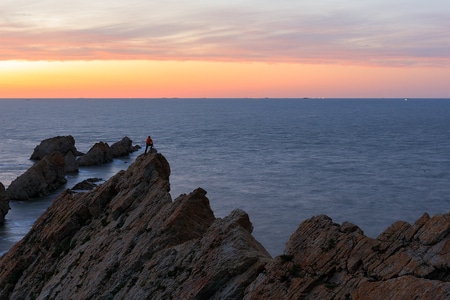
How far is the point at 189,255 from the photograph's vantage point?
28141 millimetres

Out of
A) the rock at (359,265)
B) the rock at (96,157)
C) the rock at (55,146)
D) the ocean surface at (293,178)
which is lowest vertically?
the ocean surface at (293,178)

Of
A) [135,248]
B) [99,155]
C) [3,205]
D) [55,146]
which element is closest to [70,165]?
[99,155]

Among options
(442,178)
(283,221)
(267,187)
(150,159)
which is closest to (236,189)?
(267,187)

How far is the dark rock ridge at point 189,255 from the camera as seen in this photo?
2039 centimetres

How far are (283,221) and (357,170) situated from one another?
4759 cm

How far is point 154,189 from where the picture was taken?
3800cm

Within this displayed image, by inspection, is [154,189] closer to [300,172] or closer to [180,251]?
[180,251]

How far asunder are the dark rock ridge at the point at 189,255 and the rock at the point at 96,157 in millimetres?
79978

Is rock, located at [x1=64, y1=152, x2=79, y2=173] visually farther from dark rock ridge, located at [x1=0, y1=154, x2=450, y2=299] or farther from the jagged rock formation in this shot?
dark rock ridge, located at [x1=0, y1=154, x2=450, y2=299]

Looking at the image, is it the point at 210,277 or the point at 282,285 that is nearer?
the point at 282,285

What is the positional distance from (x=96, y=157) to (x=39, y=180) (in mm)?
36096

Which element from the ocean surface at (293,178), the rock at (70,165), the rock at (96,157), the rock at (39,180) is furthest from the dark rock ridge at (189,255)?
the rock at (96,157)

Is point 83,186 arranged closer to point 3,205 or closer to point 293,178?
point 3,205

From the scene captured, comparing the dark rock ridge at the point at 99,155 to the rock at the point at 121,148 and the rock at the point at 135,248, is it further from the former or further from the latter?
the rock at the point at 135,248
